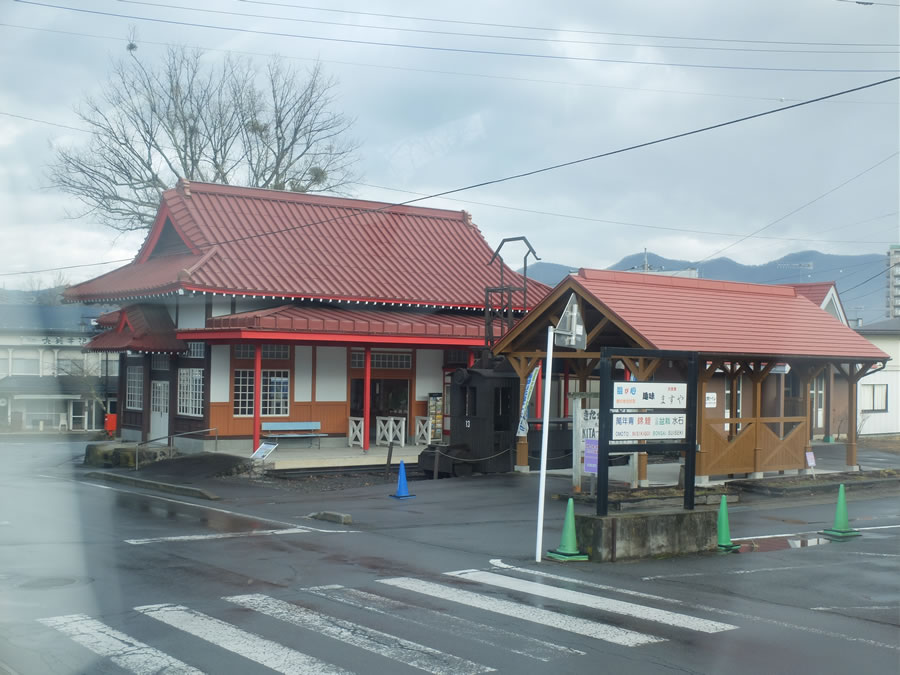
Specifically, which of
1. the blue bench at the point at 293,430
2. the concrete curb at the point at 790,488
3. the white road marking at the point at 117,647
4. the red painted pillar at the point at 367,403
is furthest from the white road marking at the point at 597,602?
the blue bench at the point at 293,430

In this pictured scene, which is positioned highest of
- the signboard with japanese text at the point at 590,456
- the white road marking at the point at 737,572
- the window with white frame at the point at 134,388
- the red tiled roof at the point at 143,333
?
the red tiled roof at the point at 143,333

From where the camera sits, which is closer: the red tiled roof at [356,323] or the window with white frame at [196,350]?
the red tiled roof at [356,323]

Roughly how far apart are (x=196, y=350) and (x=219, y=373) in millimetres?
1197

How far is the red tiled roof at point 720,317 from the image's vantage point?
19.1 metres

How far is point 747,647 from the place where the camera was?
796cm

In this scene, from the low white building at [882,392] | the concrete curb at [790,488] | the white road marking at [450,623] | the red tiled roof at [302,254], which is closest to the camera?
the white road marking at [450,623]

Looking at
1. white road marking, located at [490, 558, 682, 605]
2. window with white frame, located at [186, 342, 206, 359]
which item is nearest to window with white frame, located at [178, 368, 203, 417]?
window with white frame, located at [186, 342, 206, 359]

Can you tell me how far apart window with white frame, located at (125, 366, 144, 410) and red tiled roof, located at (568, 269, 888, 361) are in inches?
677

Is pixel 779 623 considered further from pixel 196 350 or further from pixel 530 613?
pixel 196 350

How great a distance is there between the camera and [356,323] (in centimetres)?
2606

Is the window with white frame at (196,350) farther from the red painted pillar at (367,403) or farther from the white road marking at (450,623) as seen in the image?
the white road marking at (450,623)

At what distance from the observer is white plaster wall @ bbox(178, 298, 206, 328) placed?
2694 cm

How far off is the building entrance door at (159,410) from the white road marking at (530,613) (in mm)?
19764

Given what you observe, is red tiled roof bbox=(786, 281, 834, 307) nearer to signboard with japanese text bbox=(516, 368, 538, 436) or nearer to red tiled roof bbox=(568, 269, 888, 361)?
red tiled roof bbox=(568, 269, 888, 361)
